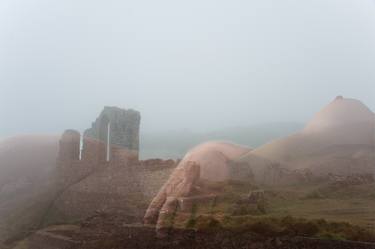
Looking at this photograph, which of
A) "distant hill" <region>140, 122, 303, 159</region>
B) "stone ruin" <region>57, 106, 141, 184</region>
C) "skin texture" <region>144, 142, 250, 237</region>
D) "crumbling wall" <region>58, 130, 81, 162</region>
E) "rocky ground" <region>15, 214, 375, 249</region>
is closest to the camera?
"rocky ground" <region>15, 214, 375, 249</region>

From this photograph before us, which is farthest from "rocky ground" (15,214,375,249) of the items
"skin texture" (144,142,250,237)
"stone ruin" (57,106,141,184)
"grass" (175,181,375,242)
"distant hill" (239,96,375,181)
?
"distant hill" (239,96,375,181)

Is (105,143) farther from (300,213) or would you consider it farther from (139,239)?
(300,213)

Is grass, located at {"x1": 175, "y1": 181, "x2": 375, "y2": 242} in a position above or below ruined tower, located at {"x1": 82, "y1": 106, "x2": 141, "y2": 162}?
below

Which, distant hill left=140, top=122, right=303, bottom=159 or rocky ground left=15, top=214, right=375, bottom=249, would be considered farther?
distant hill left=140, top=122, right=303, bottom=159

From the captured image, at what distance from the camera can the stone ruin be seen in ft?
41.6

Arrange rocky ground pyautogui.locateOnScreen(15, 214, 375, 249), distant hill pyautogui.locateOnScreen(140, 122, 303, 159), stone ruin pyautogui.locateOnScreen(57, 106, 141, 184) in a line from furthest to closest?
stone ruin pyautogui.locateOnScreen(57, 106, 141, 184) < distant hill pyautogui.locateOnScreen(140, 122, 303, 159) < rocky ground pyautogui.locateOnScreen(15, 214, 375, 249)

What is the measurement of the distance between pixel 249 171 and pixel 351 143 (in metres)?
1.76

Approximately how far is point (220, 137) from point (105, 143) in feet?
7.02

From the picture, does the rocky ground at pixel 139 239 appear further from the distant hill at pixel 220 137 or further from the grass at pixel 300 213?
the distant hill at pixel 220 137

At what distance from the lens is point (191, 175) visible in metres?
11.9

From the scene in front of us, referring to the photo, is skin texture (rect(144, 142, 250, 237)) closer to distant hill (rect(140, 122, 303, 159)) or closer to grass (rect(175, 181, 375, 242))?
distant hill (rect(140, 122, 303, 159))

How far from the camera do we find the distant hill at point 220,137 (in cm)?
1209

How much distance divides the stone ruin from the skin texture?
0.95 meters

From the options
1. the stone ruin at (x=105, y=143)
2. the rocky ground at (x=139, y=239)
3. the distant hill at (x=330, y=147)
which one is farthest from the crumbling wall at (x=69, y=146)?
the distant hill at (x=330, y=147)
